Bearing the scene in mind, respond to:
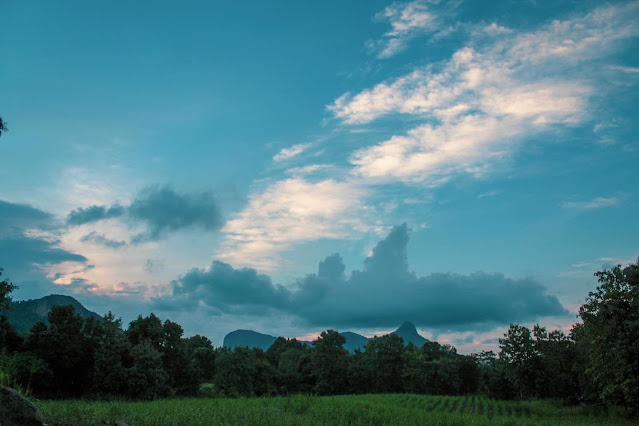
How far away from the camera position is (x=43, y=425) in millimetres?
9938

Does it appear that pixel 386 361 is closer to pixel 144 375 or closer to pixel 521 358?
pixel 521 358

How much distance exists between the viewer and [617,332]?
32.1 meters

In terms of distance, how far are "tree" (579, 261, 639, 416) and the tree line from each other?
78mm

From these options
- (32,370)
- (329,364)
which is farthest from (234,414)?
(329,364)

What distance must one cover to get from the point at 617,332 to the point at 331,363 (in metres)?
49.0

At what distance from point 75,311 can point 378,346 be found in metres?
52.9

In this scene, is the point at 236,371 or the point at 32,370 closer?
the point at 32,370

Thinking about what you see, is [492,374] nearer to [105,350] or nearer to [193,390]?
[193,390]

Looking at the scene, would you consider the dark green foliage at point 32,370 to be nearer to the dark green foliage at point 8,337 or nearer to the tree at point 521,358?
the dark green foliage at point 8,337

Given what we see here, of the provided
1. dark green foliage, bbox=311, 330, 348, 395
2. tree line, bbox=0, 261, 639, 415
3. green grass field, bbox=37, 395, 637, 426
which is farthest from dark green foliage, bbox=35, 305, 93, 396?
dark green foliage, bbox=311, 330, 348, 395

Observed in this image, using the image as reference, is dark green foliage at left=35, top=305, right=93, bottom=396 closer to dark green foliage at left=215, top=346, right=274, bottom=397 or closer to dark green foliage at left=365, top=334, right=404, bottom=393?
dark green foliage at left=215, top=346, right=274, bottom=397

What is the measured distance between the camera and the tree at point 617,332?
31.0 meters

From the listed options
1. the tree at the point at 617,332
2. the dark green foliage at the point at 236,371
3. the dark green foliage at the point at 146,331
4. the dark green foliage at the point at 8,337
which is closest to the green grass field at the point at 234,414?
the tree at the point at 617,332

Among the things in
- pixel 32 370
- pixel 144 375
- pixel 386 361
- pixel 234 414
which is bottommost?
pixel 386 361
